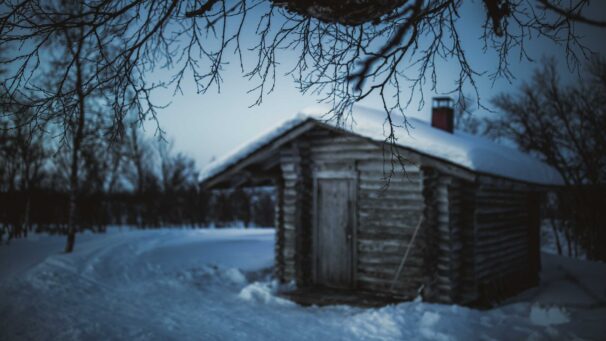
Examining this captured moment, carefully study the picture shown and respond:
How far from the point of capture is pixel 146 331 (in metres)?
5.06

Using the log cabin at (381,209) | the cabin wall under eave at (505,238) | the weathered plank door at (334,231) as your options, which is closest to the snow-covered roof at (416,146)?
the log cabin at (381,209)

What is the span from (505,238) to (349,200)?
4.35 metres

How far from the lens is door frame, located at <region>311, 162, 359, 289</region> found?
798cm

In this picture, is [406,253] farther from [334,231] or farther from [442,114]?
[442,114]

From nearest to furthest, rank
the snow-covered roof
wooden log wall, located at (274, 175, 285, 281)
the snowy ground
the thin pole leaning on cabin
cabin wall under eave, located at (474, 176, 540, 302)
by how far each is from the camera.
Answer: the snowy ground → the snow-covered roof → the thin pole leaning on cabin → cabin wall under eave, located at (474, 176, 540, 302) → wooden log wall, located at (274, 175, 285, 281)

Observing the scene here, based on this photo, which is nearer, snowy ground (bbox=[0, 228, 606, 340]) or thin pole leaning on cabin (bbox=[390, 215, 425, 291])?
snowy ground (bbox=[0, 228, 606, 340])

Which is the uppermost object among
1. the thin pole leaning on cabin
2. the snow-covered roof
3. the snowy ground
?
the snow-covered roof

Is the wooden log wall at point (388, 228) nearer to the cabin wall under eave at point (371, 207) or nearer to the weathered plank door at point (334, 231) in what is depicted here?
the cabin wall under eave at point (371, 207)

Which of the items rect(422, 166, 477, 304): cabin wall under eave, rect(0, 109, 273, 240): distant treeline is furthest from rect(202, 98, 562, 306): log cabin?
rect(0, 109, 273, 240): distant treeline

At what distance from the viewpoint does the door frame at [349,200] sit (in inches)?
314

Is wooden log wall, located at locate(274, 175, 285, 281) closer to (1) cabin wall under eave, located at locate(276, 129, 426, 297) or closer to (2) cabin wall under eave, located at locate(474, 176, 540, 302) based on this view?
(1) cabin wall under eave, located at locate(276, 129, 426, 297)

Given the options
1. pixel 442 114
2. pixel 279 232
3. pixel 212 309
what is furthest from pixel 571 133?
pixel 212 309

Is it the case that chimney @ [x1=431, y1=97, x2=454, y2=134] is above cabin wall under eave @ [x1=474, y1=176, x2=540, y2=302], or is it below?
above

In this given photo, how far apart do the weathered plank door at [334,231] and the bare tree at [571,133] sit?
1193 centimetres
